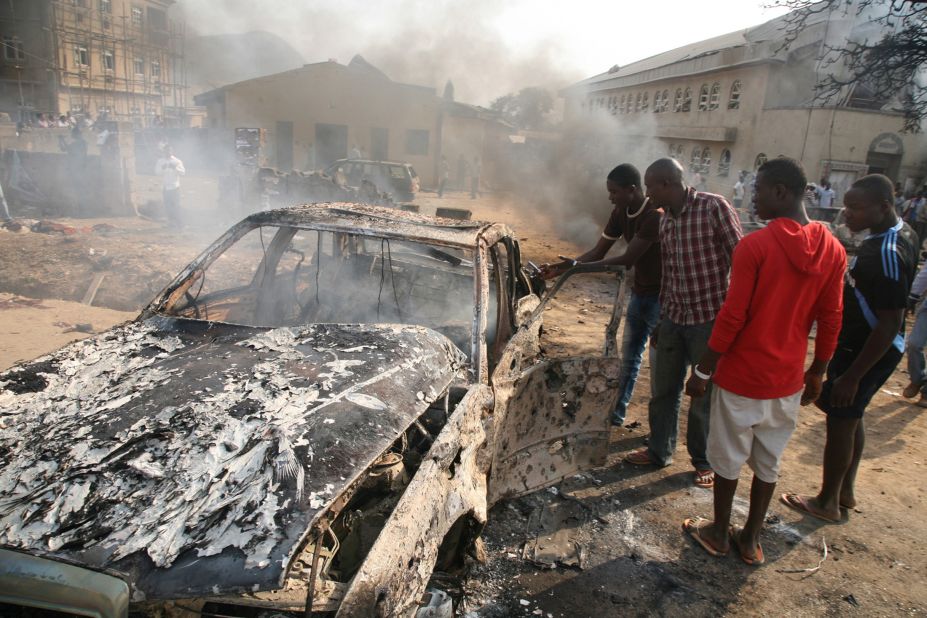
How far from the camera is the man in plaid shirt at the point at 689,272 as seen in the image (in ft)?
11.3

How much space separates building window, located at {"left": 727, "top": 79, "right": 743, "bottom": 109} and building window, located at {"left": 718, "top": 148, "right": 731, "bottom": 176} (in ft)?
6.26

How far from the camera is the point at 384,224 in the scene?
124 inches

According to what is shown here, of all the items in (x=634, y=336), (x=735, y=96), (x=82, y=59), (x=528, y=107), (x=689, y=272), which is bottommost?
(x=634, y=336)

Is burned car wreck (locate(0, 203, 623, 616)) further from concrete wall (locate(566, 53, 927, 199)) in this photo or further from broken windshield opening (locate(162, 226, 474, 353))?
concrete wall (locate(566, 53, 927, 199))

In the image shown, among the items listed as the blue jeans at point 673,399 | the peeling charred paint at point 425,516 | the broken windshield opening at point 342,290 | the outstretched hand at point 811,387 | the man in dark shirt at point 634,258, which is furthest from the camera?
the man in dark shirt at point 634,258

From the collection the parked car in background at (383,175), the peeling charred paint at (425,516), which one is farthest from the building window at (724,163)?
the peeling charred paint at (425,516)

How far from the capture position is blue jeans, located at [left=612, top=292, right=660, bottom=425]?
4.30m

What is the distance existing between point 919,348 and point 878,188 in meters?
3.28

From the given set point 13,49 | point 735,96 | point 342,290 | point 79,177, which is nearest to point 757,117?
point 735,96

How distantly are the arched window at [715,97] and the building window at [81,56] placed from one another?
32861 mm

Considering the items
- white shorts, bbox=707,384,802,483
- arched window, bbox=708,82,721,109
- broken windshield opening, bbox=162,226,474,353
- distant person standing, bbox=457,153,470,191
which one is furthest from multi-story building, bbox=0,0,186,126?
white shorts, bbox=707,384,802,483

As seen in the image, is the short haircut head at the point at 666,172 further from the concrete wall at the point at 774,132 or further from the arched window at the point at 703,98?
the arched window at the point at 703,98

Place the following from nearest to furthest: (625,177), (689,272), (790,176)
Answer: (790,176) < (689,272) < (625,177)

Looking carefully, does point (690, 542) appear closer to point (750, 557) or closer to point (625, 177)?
point (750, 557)
